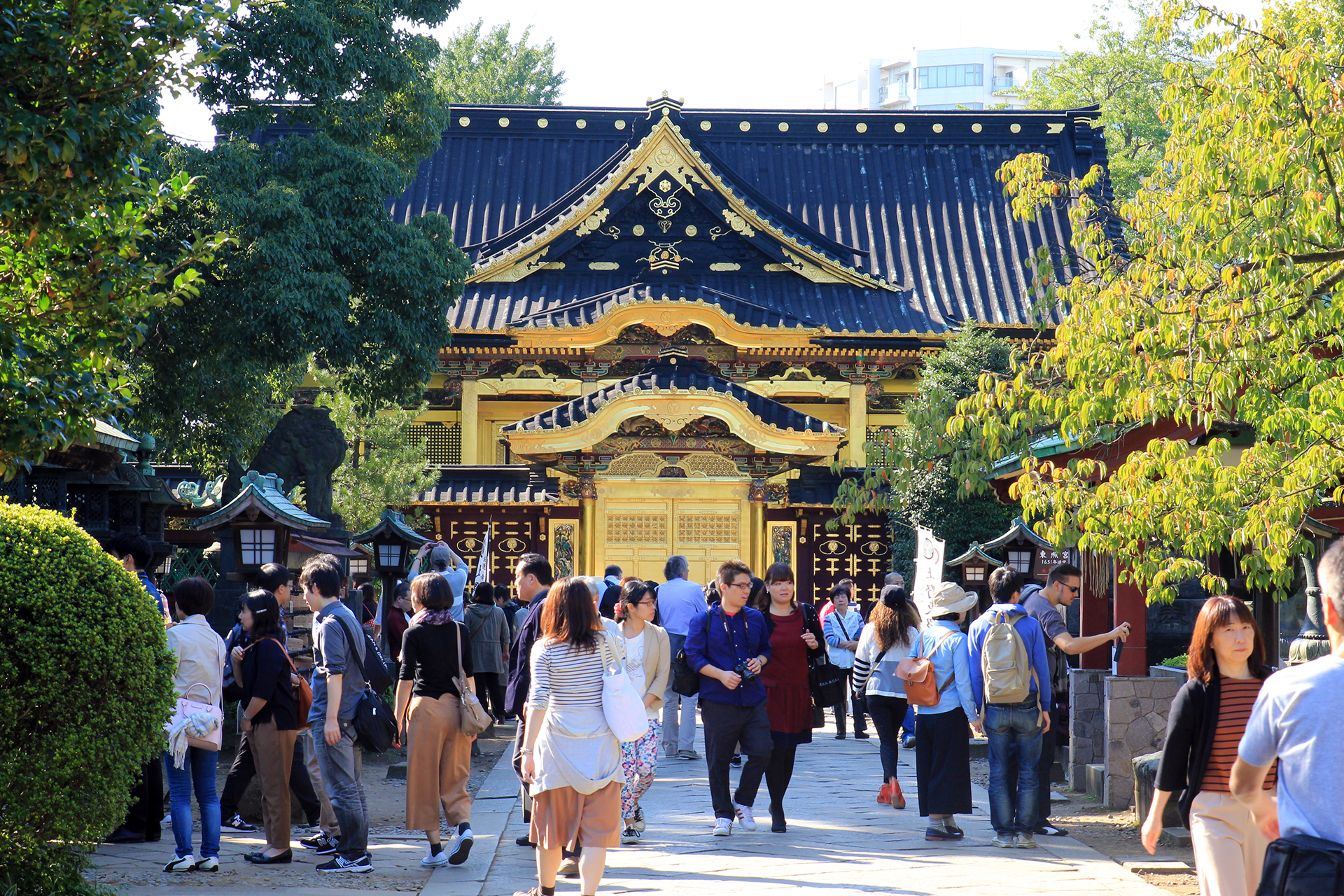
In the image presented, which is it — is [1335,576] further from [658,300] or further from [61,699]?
[658,300]

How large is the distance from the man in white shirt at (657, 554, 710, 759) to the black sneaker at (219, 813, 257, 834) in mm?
4097

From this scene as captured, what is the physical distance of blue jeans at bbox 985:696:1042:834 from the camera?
330 inches

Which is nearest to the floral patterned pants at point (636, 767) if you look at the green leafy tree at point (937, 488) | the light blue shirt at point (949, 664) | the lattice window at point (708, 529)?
the light blue shirt at point (949, 664)

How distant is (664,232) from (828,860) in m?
17.7

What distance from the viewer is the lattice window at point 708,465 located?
68.2 ft

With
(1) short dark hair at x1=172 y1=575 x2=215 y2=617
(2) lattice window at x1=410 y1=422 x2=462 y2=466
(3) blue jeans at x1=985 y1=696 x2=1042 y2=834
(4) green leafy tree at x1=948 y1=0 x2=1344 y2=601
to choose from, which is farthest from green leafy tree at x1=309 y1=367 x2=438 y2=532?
(4) green leafy tree at x1=948 y1=0 x2=1344 y2=601

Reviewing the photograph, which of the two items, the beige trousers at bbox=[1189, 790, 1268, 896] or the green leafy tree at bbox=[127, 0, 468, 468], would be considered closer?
the beige trousers at bbox=[1189, 790, 1268, 896]

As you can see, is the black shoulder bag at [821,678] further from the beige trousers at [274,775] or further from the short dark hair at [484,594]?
the beige trousers at [274,775]

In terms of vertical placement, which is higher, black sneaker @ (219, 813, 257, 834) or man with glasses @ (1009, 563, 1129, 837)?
man with glasses @ (1009, 563, 1129, 837)

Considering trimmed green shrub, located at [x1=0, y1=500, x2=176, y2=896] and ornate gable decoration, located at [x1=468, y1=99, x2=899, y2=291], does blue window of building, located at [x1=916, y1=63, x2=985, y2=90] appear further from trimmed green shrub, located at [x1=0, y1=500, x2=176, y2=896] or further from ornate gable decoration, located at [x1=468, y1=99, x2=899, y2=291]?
trimmed green shrub, located at [x1=0, y1=500, x2=176, y2=896]

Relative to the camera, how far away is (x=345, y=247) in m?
14.5

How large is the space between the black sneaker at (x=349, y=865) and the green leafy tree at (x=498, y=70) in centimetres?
3497

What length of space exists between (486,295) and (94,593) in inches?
720

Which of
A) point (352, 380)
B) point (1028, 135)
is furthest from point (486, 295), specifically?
point (1028, 135)
